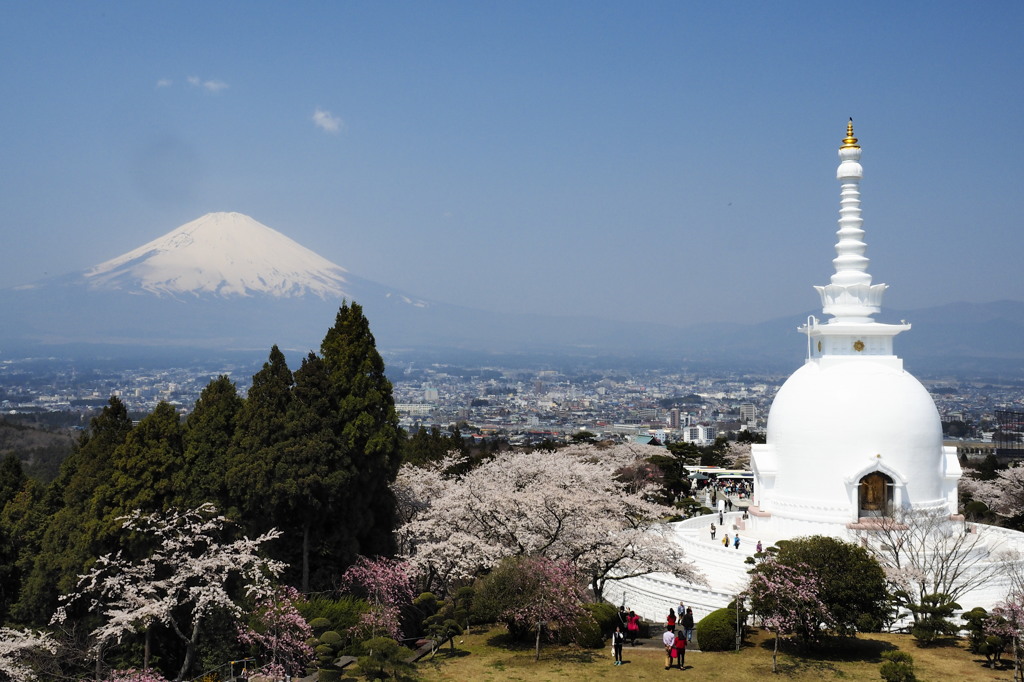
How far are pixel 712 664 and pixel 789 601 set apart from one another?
2332 mm

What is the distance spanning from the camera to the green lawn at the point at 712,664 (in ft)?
66.8

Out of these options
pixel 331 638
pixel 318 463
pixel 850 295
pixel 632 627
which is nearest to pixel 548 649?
pixel 632 627

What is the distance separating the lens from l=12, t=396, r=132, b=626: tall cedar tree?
2398 cm

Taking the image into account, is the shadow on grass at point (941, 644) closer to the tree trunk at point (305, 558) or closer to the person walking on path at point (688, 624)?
the person walking on path at point (688, 624)

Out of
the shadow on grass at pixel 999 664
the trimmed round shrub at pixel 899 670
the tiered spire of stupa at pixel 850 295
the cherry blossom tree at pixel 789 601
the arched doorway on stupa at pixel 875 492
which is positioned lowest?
the shadow on grass at pixel 999 664

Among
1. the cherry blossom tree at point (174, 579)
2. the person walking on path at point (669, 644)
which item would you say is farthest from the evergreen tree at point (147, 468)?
the person walking on path at point (669, 644)

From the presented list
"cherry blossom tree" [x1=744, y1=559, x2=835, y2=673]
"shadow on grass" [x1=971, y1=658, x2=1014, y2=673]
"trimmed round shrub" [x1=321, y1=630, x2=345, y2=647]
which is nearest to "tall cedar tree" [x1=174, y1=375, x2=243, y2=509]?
"trimmed round shrub" [x1=321, y1=630, x2=345, y2=647]

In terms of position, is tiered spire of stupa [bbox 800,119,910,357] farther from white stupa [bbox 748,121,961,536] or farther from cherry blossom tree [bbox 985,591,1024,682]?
cherry blossom tree [bbox 985,591,1024,682]

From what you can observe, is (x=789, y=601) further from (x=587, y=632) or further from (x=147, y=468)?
(x=147, y=468)

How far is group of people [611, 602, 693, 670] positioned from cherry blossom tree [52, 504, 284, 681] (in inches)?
324

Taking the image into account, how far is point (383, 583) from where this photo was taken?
25.2 meters

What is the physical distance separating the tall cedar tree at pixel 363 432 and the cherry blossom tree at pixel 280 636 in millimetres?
6445

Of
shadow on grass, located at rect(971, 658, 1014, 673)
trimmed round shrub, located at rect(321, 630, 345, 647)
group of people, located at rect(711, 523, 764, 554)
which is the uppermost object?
group of people, located at rect(711, 523, 764, 554)

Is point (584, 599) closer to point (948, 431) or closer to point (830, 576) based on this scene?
point (830, 576)
